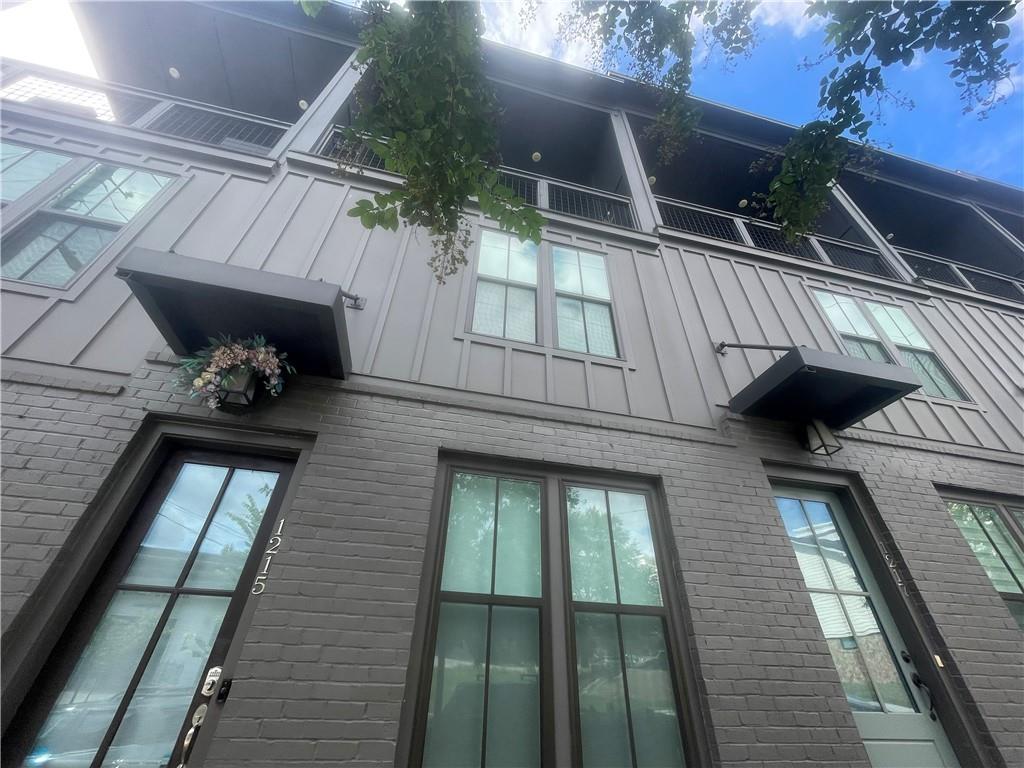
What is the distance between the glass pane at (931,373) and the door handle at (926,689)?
3.18 m

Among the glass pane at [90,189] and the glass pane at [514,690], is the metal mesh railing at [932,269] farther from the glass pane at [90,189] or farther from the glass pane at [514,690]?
the glass pane at [90,189]

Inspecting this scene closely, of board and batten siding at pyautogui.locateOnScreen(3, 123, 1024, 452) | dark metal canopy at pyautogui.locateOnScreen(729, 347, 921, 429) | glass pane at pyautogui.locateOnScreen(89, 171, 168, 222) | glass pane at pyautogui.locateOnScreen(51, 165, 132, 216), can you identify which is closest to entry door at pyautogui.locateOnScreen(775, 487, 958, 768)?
dark metal canopy at pyautogui.locateOnScreen(729, 347, 921, 429)

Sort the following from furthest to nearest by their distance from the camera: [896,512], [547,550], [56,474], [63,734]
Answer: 1. [896,512]
2. [547,550]
3. [56,474]
4. [63,734]

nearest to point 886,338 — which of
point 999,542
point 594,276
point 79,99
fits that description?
point 999,542

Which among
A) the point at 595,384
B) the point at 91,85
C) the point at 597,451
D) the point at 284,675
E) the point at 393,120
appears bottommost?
the point at 284,675

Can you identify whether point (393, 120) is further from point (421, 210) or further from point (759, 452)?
point (759, 452)

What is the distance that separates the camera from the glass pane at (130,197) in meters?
3.75

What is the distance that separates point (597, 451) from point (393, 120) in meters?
2.69

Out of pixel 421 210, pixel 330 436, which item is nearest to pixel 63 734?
pixel 330 436

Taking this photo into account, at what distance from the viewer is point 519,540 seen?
290 cm

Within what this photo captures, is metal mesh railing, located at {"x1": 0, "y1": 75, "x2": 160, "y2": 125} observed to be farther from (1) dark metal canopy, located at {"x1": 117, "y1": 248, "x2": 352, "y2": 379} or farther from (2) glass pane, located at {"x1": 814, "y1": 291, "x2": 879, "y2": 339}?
(2) glass pane, located at {"x1": 814, "y1": 291, "x2": 879, "y2": 339}

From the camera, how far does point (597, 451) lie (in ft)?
10.8

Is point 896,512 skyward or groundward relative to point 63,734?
skyward

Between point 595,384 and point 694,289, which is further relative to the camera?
point 694,289
